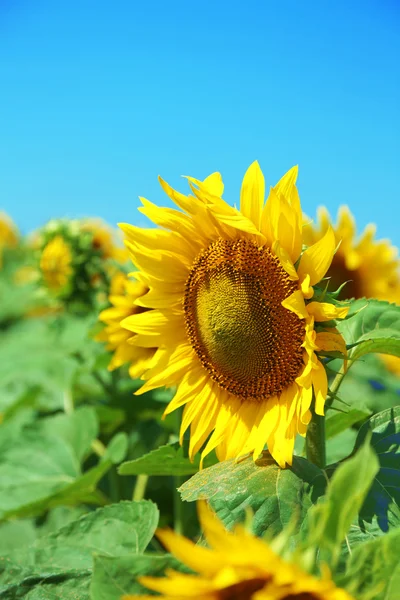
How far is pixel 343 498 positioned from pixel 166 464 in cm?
96

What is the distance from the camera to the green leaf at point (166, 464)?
1.73 meters

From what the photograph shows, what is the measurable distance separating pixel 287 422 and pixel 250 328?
0.23 m

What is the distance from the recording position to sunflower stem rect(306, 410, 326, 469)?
5.13 feet

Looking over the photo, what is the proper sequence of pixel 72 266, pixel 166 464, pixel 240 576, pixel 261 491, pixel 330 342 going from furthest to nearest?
pixel 72 266, pixel 166 464, pixel 330 342, pixel 261 491, pixel 240 576

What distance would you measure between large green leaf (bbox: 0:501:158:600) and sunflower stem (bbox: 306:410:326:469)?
0.37 m

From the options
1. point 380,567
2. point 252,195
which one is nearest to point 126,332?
point 252,195

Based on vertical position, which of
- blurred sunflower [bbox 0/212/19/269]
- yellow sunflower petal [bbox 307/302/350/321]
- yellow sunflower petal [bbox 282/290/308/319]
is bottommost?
yellow sunflower petal [bbox 307/302/350/321]

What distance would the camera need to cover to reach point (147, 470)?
1775 millimetres

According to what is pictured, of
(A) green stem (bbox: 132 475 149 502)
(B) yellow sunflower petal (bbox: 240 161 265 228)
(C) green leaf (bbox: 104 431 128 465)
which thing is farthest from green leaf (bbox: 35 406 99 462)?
(B) yellow sunflower petal (bbox: 240 161 265 228)

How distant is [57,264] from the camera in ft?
11.4

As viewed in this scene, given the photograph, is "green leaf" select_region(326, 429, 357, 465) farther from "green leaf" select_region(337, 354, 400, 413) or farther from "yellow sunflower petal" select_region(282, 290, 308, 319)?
"yellow sunflower petal" select_region(282, 290, 308, 319)

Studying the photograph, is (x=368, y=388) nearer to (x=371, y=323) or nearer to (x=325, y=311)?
(x=371, y=323)

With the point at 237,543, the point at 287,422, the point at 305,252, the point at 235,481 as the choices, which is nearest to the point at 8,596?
the point at 235,481

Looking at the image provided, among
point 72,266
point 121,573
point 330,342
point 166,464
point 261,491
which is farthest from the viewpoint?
point 72,266
